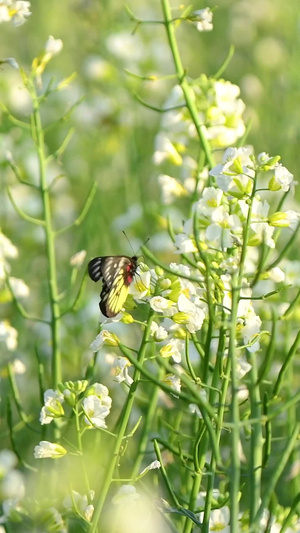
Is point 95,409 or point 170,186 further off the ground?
point 170,186

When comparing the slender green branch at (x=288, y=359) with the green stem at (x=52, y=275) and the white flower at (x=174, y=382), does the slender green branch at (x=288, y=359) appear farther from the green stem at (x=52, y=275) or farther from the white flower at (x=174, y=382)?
the green stem at (x=52, y=275)

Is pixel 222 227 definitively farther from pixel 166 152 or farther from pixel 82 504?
pixel 166 152

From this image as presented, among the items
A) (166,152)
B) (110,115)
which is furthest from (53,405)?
(110,115)

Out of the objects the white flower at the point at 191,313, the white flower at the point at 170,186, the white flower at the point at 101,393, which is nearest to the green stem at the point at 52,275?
the white flower at the point at 170,186

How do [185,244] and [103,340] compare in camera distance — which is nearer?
[103,340]

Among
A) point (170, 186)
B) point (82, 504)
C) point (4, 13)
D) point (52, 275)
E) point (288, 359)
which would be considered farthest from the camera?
point (170, 186)

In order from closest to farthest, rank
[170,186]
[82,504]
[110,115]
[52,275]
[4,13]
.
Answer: [82,504] < [4,13] < [52,275] < [170,186] < [110,115]

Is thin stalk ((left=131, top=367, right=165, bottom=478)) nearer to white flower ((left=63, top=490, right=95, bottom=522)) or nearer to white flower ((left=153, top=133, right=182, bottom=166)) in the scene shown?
white flower ((left=63, top=490, right=95, bottom=522))
